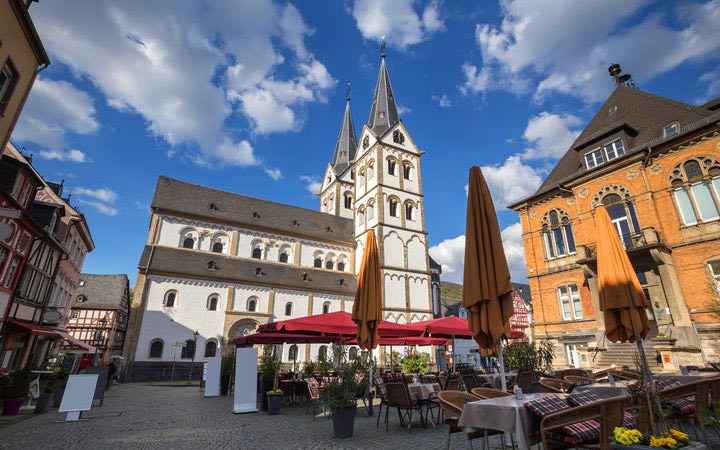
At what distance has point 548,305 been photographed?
19.4 m

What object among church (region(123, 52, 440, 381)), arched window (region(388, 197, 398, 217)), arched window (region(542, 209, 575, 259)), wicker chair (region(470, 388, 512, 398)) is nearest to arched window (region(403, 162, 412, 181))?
church (region(123, 52, 440, 381))

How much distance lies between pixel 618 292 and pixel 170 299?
2600 cm

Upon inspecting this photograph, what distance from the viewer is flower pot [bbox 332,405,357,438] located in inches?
254

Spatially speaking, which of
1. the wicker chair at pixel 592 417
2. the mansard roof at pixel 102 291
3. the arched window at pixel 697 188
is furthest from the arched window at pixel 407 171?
the mansard roof at pixel 102 291

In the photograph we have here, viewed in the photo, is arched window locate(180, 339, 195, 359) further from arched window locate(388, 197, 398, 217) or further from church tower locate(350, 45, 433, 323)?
arched window locate(388, 197, 398, 217)

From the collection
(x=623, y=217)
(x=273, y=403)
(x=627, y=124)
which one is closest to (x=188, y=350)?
(x=273, y=403)

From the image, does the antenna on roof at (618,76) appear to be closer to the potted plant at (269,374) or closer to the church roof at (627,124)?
the church roof at (627,124)

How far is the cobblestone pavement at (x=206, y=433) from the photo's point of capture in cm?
603

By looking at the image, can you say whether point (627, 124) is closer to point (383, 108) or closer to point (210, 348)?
point (383, 108)

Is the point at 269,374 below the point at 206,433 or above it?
above

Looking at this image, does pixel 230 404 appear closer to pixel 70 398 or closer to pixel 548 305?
pixel 70 398

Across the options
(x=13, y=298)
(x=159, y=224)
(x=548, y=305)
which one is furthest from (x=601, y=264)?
(x=159, y=224)

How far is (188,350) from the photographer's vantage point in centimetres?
2409

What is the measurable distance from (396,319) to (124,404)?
22.2 meters
